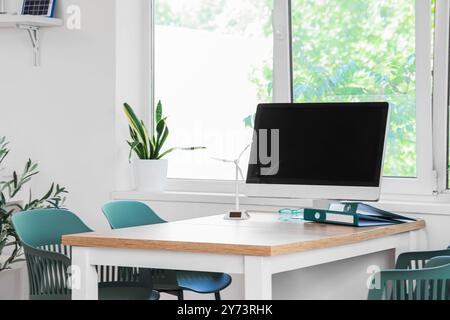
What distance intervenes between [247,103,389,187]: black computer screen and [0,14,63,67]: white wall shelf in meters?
1.63

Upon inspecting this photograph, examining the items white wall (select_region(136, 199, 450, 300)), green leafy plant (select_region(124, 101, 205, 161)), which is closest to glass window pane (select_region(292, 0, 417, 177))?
white wall (select_region(136, 199, 450, 300))

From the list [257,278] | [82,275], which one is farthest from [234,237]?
[82,275]

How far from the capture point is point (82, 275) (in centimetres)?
308

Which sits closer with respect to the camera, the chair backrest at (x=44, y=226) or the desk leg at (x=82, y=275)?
the desk leg at (x=82, y=275)

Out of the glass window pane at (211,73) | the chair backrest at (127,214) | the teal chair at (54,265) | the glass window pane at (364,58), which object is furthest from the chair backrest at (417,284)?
the glass window pane at (211,73)

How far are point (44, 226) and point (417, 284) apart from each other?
70.4 inches

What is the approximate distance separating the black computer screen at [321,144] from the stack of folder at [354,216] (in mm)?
112

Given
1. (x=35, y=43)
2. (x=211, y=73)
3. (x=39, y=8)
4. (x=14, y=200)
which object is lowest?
(x=14, y=200)

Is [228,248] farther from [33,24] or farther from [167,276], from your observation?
[33,24]

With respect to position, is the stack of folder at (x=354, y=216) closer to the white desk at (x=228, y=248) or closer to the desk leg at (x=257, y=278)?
the white desk at (x=228, y=248)

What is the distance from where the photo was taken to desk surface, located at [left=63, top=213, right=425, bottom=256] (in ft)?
9.25

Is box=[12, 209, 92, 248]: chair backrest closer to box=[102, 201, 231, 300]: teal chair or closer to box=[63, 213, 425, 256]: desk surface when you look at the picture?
box=[102, 201, 231, 300]: teal chair

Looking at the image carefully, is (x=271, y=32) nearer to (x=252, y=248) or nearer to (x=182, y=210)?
(x=182, y=210)

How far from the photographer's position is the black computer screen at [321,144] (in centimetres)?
369
